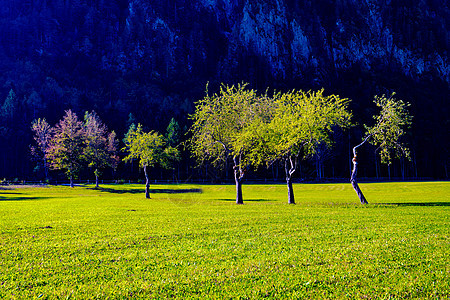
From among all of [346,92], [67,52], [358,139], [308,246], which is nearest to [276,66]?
[346,92]

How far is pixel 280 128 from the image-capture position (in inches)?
1162

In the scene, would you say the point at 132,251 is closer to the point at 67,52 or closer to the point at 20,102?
the point at 20,102

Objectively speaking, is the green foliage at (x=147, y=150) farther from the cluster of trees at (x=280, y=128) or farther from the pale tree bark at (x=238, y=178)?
the pale tree bark at (x=238, y=178)

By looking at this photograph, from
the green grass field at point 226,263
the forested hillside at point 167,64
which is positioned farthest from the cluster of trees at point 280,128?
the forested hillside at point 167,64

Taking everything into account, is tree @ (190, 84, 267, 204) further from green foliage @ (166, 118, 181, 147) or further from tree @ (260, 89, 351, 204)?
green foliage @ (166, 118, 181, 147)

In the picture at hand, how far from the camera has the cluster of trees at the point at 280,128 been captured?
27.8m

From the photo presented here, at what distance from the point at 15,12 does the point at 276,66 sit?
199 metres

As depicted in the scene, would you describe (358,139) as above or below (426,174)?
above

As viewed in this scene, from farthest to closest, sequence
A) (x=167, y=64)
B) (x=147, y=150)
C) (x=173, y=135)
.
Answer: (x=167, y=64) → (x=173, y=135) → (x=147, y=150)

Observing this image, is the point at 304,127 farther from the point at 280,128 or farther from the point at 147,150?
the point at 147,150

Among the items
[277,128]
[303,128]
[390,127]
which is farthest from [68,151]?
[390,127]

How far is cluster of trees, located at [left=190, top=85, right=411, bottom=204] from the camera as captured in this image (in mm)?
27844

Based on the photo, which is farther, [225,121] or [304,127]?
[225,121]

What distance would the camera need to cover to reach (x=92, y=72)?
607ft
